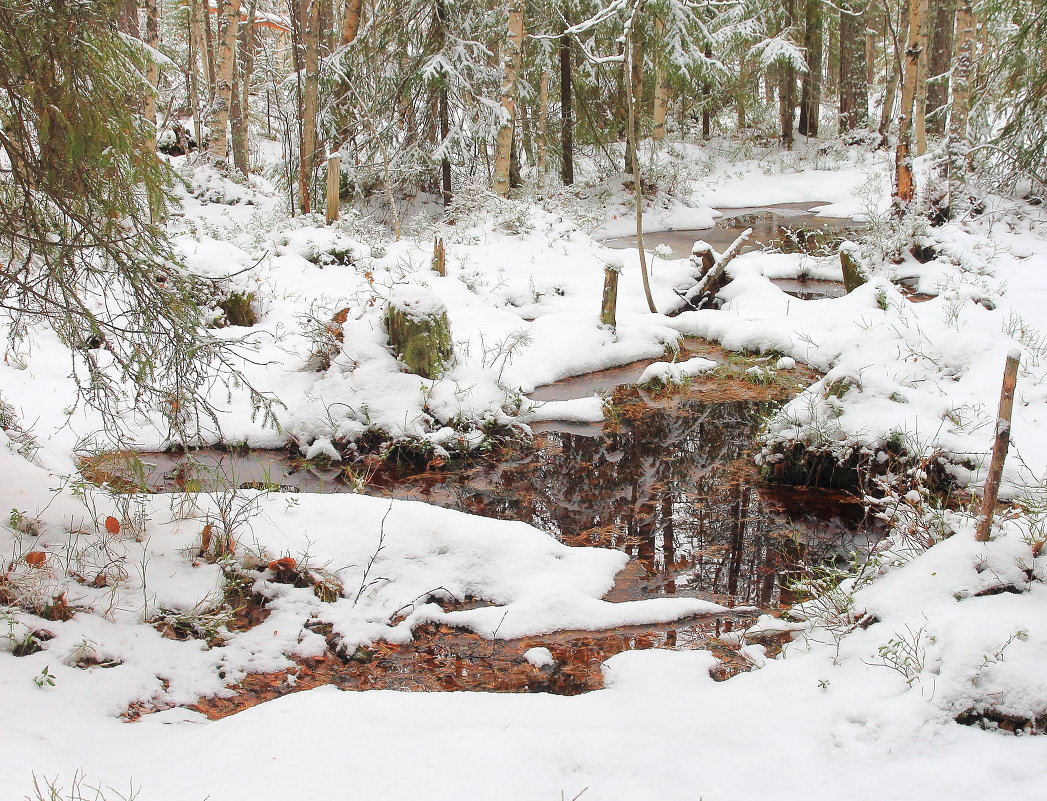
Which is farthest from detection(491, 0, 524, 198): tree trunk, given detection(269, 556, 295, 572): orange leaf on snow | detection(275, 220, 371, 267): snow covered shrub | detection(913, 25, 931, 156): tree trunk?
detection(269, 556, 295, 572): orange leaf on snow

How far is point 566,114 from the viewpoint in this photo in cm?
1822

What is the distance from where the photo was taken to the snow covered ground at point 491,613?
2.45 m

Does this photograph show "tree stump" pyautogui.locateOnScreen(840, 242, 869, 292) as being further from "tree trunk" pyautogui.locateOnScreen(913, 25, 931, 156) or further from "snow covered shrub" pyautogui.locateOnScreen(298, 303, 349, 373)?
"snow covered shrub" pyautogui.locateOnScreen(298, 303, 349, 373)

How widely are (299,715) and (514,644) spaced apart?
130cm

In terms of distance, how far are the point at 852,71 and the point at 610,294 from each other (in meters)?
20.3

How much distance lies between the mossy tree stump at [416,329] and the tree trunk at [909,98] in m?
9.07

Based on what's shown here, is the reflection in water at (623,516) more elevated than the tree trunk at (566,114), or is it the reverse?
the tree trunk at (566,114)

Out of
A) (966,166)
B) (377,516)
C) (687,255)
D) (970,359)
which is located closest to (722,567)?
(377,516)

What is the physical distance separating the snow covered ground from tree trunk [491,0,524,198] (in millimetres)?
7862

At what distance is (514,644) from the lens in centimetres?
381

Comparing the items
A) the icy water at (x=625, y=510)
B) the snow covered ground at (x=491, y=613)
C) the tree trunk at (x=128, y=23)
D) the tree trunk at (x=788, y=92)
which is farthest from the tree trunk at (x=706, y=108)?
the icy water at (x=625, y=510)

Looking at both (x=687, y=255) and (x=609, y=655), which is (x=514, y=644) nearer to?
(x=609, y=655)

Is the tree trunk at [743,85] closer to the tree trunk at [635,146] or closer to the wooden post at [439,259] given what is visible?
the tree trunk at [635,146]

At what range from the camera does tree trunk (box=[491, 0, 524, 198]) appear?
14.2 meters
